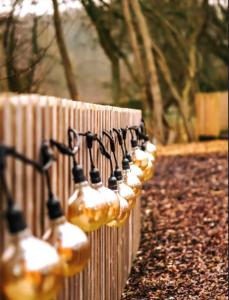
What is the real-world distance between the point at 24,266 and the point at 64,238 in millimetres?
373

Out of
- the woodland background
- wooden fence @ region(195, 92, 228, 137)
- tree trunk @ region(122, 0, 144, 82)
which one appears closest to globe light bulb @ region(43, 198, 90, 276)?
the woodland background

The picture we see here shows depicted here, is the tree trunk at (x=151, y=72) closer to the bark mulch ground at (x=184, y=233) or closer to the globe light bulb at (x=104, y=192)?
the bark mulch ground at (x=184, y=233)

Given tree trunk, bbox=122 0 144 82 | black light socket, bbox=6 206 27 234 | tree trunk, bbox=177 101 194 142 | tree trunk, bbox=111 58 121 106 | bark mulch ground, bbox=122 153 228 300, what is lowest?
bark mulch ground, bbox=122 153 228 300

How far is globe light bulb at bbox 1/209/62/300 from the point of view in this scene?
1.54m

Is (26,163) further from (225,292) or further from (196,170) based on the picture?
(196,170)

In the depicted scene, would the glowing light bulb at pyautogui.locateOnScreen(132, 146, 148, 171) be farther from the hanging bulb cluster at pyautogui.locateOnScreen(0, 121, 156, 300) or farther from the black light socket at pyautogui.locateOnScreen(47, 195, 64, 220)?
the black light socket at pyautogui.locateOnScreen(47, 195, 64, 220)

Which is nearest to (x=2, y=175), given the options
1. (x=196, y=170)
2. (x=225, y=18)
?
(x=196, y=170)

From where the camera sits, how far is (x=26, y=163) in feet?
6.00

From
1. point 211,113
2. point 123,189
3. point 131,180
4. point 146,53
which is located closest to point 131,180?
point 131,180

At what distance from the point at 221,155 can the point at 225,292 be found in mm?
8756

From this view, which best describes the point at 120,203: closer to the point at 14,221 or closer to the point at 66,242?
the point at 66,242

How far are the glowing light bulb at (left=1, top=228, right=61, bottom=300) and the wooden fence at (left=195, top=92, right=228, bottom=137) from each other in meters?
16.4

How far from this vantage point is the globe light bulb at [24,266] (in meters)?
1.54

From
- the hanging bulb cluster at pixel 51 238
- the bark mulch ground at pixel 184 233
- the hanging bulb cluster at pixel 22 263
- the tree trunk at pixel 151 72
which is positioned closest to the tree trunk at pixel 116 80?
the tree trunk at pixel 151 72
